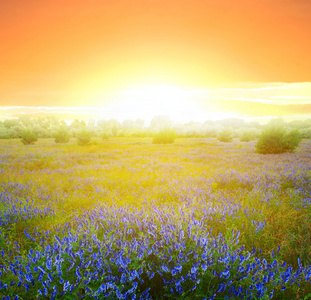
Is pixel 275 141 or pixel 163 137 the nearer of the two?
pixel 275 141

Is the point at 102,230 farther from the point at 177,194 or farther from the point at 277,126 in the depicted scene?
the point at 277,126

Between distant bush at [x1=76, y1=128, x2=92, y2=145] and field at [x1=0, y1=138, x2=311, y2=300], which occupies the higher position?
distant bush at [x1=76, y1=128, x2=92, y2=145]

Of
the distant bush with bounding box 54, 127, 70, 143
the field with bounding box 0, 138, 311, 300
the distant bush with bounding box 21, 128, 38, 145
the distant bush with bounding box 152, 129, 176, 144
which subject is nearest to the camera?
the field with bounding box 0, 138, 311, 300

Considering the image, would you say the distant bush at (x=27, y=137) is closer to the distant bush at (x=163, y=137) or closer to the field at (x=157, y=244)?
the distant bush at (x=163, y=137)

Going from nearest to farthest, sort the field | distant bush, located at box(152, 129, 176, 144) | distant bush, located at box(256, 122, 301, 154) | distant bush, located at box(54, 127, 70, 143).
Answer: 1. the field
2. distant bush, located at box(256, 122, 301, 154)
3. distant bush, located at box(152, 129, 176, 144)
4. distant bush, located at box(54, 127, 70, 143)

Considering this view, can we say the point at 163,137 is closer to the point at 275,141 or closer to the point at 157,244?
the point at 275,141

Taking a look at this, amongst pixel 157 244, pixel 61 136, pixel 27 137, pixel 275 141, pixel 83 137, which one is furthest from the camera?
pixel 61 136

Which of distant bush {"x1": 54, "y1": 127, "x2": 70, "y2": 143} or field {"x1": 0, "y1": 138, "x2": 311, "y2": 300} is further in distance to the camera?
distant bush {"x1": 54, "y1": 127, "x2": 70, "y2": 143}

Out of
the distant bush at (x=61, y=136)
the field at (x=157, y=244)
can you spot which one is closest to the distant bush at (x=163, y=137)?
the distant bush at (x=61, y=136)

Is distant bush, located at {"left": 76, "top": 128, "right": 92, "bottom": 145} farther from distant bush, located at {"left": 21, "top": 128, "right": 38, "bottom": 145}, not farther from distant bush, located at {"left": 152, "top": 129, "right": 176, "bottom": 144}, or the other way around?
distant bush, located at {"left": 152, "top": 129, "right": 176, "bottom": 144}

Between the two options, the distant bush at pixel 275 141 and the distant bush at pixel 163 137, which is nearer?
the distant bush at pixel 275 141

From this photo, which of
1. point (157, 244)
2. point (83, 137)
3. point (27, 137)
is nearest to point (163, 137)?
point (83, 137)

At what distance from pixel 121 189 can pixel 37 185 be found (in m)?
2.34

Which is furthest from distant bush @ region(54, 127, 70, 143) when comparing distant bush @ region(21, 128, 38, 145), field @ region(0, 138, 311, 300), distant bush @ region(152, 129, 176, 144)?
field @ region(0, 138, 311, 300)
